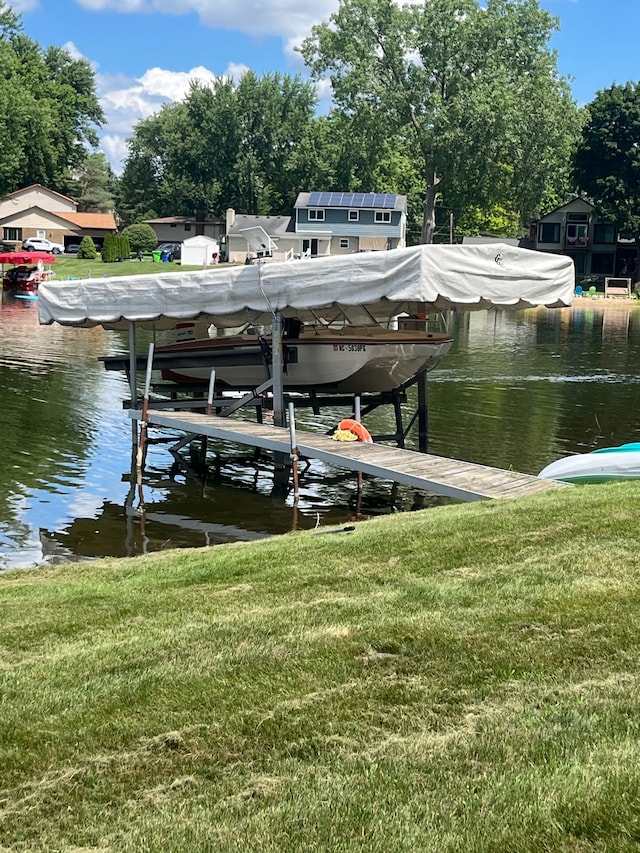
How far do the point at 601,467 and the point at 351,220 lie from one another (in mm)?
79740

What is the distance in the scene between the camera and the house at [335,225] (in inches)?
3474

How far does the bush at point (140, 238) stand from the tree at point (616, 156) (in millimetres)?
38550

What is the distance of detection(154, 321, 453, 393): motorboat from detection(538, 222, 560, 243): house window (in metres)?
77.6

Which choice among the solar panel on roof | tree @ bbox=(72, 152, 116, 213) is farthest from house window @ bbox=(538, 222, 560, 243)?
tree @ bbox=(72, 152, 116, 213)

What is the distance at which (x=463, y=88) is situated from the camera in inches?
2896

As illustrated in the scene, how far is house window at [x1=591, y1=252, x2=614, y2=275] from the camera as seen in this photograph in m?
90.1

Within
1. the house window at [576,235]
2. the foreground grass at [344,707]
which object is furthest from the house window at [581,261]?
the foreground grass at [344,707]

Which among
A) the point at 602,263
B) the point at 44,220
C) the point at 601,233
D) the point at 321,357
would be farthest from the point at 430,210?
the point at 321,357

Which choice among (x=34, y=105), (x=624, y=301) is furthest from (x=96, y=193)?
(x=624, y=301)

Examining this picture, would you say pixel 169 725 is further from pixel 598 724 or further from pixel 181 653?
pixel 598 724

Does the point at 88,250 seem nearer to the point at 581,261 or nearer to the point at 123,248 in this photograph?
the point at 123,248

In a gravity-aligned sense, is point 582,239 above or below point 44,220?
below

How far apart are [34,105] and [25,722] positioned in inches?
3845

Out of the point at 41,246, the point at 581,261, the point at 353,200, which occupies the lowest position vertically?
the point at 41,246
